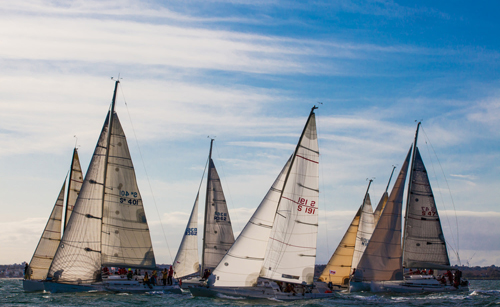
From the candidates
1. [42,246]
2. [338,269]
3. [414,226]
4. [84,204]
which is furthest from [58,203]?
[414,226]

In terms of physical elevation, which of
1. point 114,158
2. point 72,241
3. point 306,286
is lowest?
point 306,286

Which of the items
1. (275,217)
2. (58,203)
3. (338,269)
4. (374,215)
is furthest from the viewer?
(374,215)

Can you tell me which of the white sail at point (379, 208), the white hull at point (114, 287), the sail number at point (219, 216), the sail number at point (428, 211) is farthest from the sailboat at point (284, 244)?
the white sail at point (379, 208)

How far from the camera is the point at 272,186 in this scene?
106 feet

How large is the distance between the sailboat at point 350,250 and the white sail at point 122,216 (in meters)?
14.3

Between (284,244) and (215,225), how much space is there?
13849 millimetres

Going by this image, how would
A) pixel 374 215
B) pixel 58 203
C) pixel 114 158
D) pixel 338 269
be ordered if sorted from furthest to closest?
1. pixel 374 215
2. pixel 338 269
3. pixel 58 203
4. pixel 114 158

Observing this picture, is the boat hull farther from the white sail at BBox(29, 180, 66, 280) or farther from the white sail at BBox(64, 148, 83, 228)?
the white sail at BBox(64, 148, 83, 228)

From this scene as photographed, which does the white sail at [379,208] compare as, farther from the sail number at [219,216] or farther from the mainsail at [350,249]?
the sail number at [219,216]

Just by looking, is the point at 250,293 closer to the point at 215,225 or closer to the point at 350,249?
the point at 215,225

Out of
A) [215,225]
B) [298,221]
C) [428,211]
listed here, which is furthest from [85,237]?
[428,211]

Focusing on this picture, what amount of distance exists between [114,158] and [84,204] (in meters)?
3.68

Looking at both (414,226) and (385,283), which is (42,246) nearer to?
(385,283)

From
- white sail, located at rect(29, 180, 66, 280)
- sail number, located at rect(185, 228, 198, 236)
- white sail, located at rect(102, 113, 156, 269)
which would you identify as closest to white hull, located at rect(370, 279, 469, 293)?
sail number, located at rect(185, 228, 198, 236)
